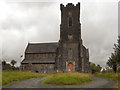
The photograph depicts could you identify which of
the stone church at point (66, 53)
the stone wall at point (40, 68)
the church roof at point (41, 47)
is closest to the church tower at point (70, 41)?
the stone church at point (66, 53)

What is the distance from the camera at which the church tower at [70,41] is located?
141 feet

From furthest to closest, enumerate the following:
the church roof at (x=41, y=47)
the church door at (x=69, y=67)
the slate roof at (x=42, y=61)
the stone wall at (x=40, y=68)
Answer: the church roof at (x=41, y=47)
the slate roof at (x=42, y=61)
the stone wall at (x=40, y=68)
the church door at (x=69, y=67)

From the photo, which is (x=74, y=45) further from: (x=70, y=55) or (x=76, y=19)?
(x=76, y=19)

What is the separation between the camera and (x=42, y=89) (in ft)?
40.5

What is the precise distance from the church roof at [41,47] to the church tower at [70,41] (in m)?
7.19

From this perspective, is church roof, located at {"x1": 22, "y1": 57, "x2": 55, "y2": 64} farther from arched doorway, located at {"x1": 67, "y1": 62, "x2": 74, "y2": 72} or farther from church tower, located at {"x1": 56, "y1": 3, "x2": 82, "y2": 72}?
arched doorway, located at {"x1": 67, "y1": 62, "x2": 74, "y2": 72}

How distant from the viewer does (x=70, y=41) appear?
45000 millimetres

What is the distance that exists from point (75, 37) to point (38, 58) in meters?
15.7

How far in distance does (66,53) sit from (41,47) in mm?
13773

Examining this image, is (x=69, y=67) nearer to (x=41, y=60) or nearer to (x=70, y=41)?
(x=70, y=41)

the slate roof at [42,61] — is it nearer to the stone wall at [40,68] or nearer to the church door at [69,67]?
the stone wall at [40,68]

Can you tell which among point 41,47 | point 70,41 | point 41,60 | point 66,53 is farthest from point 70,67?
point 41,47

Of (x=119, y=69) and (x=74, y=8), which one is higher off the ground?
(x=74, y=8)

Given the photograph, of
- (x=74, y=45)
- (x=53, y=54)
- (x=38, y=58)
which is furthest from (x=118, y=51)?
(x=38, y=58)
